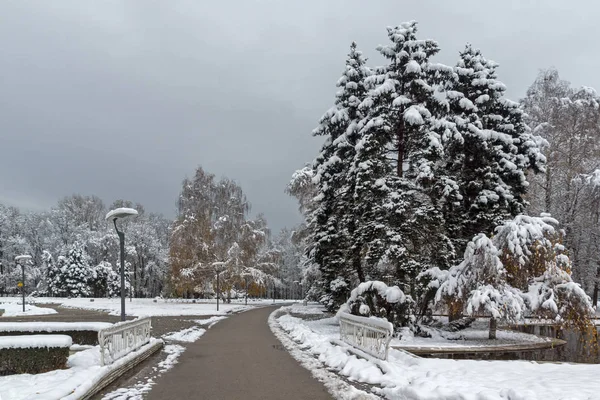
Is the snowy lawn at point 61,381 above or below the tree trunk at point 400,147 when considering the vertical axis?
below

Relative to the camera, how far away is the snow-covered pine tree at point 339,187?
71.8 ft

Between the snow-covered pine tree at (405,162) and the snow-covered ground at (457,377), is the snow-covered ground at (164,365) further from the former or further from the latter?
the snow-covered pine tree at (405,162)

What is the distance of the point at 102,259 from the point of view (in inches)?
2908

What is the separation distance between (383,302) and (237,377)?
9.68m

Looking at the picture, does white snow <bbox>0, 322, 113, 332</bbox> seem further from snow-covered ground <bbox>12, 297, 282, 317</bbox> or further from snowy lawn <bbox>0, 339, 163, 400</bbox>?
snow-covered ground <bbox>12, 297, 282, 317</bbox>

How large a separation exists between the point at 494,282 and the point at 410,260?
3.07 m

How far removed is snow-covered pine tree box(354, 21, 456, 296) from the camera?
17.8m

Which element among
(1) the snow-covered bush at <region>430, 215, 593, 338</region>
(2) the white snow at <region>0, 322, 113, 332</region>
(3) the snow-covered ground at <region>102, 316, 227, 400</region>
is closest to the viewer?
(3) the snow-covered ground at <region>102, 316, 227, 400</region>

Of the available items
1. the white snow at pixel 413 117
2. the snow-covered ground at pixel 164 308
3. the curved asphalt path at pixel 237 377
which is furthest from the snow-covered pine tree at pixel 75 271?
the white snow at pixel 413 117

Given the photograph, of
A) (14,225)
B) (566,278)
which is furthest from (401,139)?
(14,225)

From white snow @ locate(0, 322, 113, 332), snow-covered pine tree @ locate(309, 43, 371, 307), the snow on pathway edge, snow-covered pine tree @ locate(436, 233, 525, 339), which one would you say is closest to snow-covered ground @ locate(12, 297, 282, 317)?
snow-covered pine tree @ locate(309, 43, 371, 307)

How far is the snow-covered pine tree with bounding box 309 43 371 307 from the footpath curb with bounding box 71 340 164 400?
1089 cm

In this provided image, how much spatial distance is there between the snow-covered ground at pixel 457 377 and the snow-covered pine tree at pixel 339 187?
9627mm

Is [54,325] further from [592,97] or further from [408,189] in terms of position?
[592,97]
